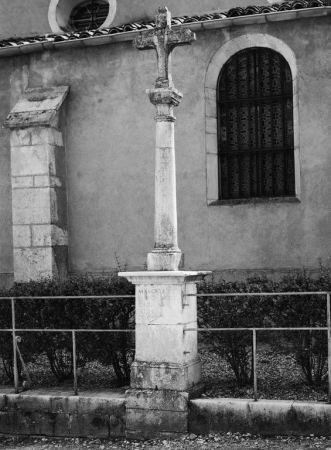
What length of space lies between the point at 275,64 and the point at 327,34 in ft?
3.23

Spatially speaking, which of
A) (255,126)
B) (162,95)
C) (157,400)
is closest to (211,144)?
(255,126)

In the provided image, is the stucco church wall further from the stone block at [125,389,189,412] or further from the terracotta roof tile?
the stone block at [125,389,189,412]

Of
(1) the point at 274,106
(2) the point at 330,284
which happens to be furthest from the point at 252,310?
(1) the point at 274,106

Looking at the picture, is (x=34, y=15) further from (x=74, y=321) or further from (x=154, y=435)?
(x=154, y=435)

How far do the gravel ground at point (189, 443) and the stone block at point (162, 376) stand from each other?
0.59 metres

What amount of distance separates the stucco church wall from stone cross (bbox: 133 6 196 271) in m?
3.59

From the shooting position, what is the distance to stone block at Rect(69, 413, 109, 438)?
898 cm

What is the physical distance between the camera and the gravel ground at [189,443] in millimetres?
8195

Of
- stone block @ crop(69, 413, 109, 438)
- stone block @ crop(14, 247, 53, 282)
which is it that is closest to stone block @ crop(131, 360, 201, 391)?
stone block @ crop(69, 413, 109, 438)

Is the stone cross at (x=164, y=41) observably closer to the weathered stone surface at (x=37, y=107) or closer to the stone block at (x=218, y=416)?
the stone block at (x=218, y=416)

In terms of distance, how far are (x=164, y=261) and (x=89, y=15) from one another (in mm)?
8102

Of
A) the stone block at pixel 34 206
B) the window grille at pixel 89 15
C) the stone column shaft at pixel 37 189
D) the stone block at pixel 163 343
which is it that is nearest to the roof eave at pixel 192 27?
the stone column shaft at pixel 37 189

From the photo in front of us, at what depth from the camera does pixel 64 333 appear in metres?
9.80

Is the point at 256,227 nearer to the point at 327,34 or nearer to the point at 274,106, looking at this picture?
the point at 274,106
